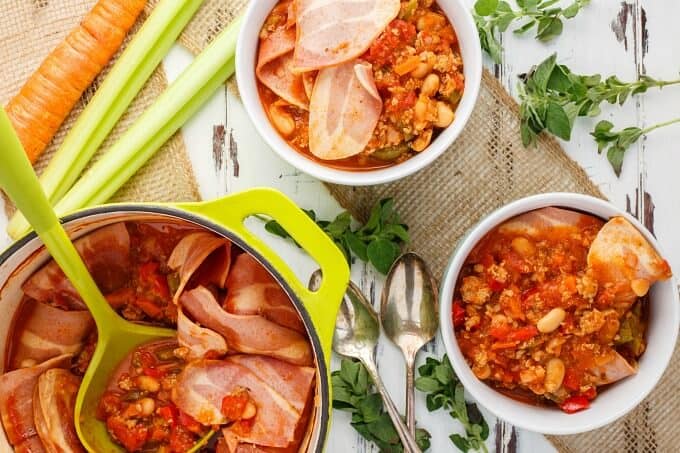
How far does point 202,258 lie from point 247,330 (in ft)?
0.80

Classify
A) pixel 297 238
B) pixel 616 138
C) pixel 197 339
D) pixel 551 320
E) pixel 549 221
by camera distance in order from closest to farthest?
1. pixel 297 238
2. pixel 551 320
3. pixel 549 221
4. pixel 197 339
5. pixel 616 138

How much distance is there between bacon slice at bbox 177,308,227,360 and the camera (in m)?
2.30

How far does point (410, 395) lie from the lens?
247 cm

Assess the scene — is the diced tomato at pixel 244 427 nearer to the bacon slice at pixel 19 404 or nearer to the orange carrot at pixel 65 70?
the bacon slice at pixel 19 404

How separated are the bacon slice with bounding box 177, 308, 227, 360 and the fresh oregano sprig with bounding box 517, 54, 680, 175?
1117 millimetres

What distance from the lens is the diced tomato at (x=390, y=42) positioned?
2.19 metres

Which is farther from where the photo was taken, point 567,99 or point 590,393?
point 567,99

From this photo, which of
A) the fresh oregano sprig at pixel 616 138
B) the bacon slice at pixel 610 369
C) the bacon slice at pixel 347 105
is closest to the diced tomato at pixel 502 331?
the bacon slice at pixel 610 369

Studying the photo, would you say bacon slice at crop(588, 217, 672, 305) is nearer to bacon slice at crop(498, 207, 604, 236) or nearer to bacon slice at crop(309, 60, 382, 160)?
bacon slice at crop(498, 207, 604, 236)

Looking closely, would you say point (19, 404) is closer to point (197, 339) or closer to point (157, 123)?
point (197, 339)

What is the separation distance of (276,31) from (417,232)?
76 centimetres

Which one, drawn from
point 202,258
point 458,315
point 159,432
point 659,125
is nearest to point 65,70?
point 202,258

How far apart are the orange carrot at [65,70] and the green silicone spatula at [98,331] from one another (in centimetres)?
64

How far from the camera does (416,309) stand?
2.49 metres
